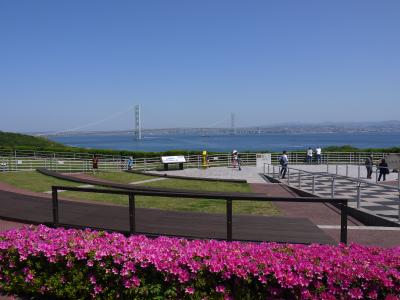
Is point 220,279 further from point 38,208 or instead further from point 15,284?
point 38,208

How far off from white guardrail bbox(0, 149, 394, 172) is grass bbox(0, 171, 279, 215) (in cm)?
453

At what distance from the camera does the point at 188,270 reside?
4.06m

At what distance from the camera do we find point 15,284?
4648 mm

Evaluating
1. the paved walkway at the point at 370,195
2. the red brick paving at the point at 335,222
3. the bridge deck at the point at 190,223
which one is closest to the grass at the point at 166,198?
the red brick paving at the point at 335,222

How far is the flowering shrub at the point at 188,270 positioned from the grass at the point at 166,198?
3.47 meters

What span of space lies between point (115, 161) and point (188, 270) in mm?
28559

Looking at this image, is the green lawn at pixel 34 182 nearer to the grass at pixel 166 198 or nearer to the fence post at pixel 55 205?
the grass at pixel 166 198

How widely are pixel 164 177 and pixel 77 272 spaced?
17413mm

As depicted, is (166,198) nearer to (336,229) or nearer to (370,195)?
(336,229)

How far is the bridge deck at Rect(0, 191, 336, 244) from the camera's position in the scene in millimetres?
6043

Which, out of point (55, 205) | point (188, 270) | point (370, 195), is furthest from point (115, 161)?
point (188, 270)

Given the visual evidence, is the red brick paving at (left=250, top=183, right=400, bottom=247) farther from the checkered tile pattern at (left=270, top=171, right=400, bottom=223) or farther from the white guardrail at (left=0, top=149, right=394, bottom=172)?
the white guardrail at (left=0, top=149, right=394, bottom=172)

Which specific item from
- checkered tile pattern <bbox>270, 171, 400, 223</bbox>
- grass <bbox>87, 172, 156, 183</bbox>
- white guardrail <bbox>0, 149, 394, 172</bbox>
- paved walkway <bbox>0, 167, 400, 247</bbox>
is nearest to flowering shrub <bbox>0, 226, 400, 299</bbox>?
paved walkway <bbox>0, 167, 400, 247</bbox>

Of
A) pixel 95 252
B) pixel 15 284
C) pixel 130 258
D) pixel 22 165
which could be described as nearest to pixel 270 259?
pixel 130 258
